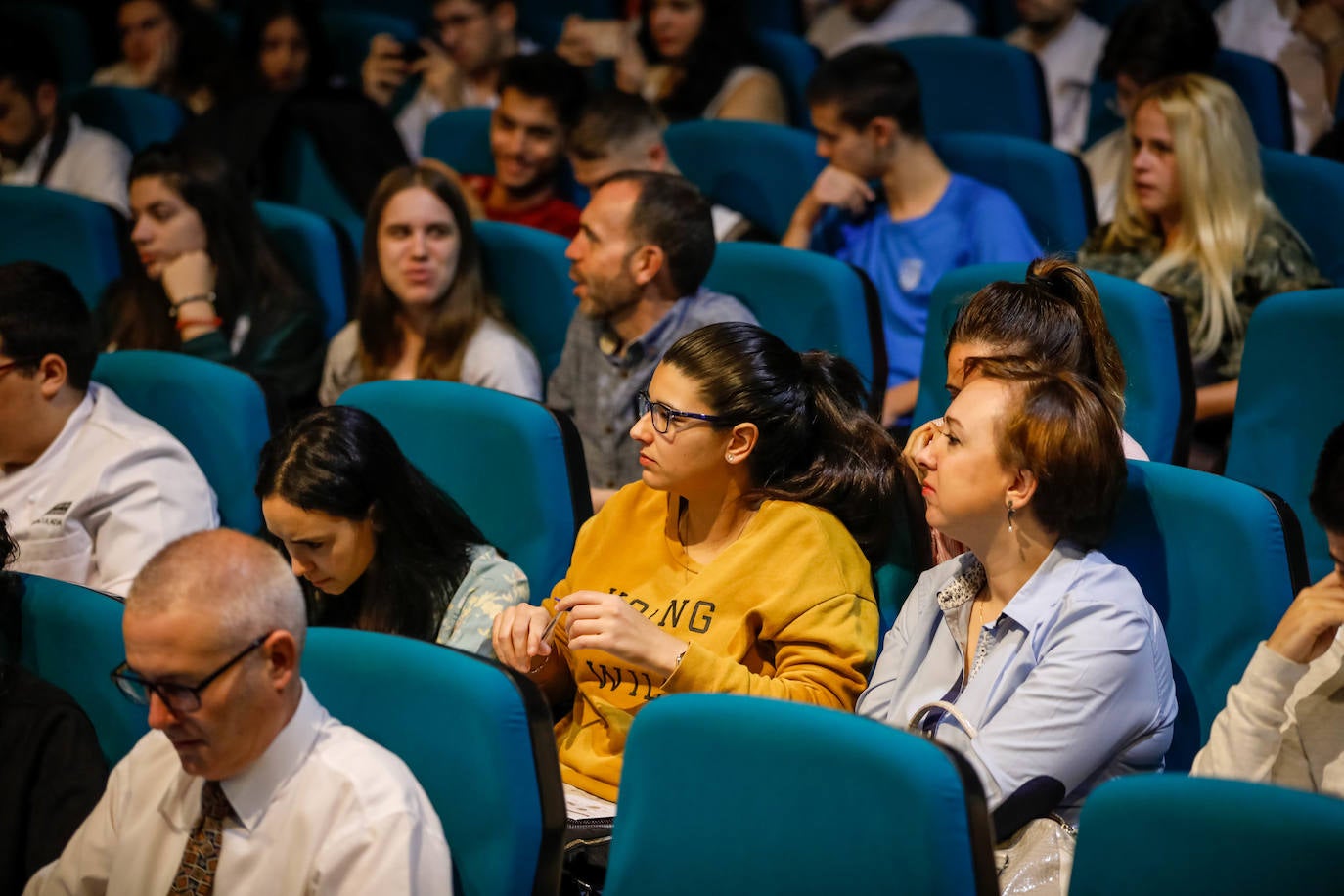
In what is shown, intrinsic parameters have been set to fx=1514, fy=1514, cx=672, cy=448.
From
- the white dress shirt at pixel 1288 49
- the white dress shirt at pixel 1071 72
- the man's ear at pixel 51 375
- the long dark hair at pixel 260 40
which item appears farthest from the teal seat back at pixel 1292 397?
the long dark hair at pixel 260 40

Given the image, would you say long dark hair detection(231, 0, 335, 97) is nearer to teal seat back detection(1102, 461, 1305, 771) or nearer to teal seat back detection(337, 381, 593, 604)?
teal seat back detection(337, 381, 593, 604)

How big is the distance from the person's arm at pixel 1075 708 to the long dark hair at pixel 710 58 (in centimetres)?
329

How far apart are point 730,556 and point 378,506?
0.56 metres

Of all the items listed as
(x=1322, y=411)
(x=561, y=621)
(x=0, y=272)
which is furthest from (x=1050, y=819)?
(x=0, y=272)

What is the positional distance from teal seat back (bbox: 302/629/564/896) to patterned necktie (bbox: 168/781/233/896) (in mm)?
199

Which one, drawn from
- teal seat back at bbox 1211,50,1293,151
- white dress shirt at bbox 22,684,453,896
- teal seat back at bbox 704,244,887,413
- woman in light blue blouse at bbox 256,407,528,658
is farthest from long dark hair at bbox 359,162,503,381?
teal seat back at bbox 1211,50,1293,151

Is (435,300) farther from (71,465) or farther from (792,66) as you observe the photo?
(792,66)

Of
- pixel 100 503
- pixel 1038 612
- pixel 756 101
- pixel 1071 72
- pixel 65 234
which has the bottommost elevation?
pixel 100 503

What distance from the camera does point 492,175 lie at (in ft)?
15.1

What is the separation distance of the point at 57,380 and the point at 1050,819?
189cm

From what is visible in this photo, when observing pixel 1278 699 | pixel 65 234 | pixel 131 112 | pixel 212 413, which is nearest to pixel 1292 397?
pixel 1278 699

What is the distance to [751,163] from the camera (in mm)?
4125

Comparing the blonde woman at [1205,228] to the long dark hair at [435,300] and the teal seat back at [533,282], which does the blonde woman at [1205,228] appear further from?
the long dark hair at [435,300]

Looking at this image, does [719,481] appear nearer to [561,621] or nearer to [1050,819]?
[561,621]
